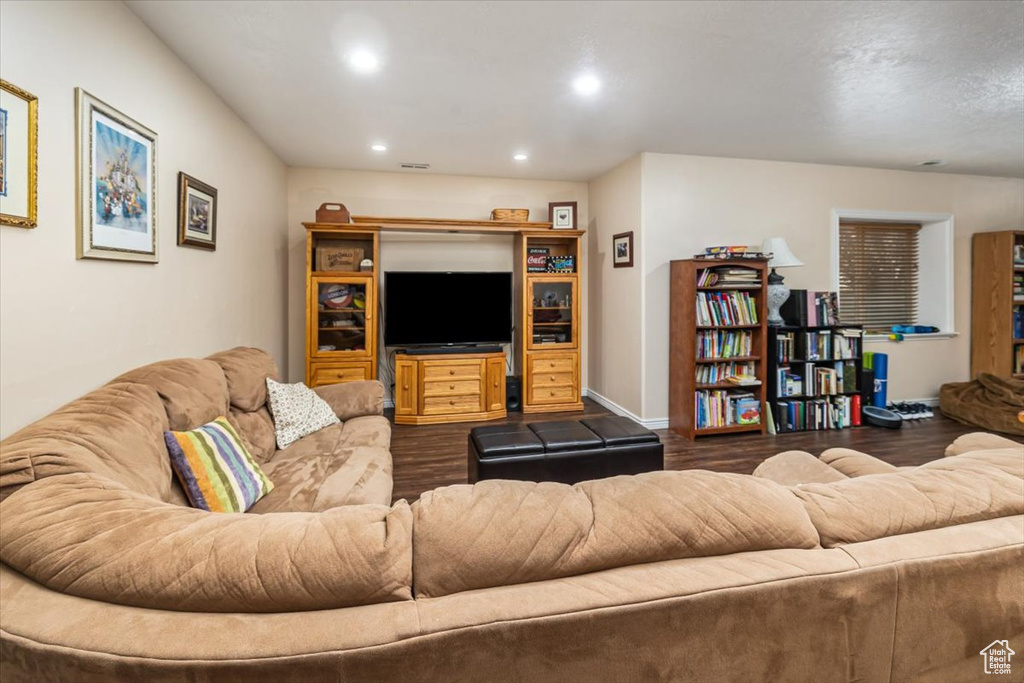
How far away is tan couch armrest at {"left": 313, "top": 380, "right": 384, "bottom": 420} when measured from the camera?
320 cm

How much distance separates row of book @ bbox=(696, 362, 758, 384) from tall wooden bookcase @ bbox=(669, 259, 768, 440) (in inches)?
1.2

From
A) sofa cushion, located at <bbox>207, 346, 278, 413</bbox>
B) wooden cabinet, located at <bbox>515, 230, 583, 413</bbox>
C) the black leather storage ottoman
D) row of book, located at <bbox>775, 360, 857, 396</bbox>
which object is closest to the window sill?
row of book, located at <bbox>775, 360, 857, 396</bbox>

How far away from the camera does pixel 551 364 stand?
5219 millimetres

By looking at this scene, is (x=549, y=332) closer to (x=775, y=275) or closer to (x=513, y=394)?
(x=513, y=394)

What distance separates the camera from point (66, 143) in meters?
1.83

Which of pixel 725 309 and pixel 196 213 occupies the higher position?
pixel 196 213

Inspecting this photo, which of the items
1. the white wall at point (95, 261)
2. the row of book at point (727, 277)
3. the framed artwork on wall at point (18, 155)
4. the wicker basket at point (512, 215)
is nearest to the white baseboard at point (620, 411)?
the row of book at point (727, 277)

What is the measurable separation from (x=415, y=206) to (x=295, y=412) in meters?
3.12

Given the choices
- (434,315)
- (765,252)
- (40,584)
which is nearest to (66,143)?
(40,584)

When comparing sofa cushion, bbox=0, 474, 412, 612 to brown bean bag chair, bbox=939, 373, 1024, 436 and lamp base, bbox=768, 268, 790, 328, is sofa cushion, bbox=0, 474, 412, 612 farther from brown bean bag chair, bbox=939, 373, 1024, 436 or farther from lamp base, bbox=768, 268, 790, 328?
brown bean bag chair, bbox=939, 373, 1024, 436

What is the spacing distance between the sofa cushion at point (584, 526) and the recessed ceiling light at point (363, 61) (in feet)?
8.50

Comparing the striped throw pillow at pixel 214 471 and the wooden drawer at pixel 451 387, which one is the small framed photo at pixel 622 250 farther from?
the striped throw pillow at pixel 214 471

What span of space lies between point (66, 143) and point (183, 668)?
206cm

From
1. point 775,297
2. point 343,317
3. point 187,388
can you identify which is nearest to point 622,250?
point 775,297
